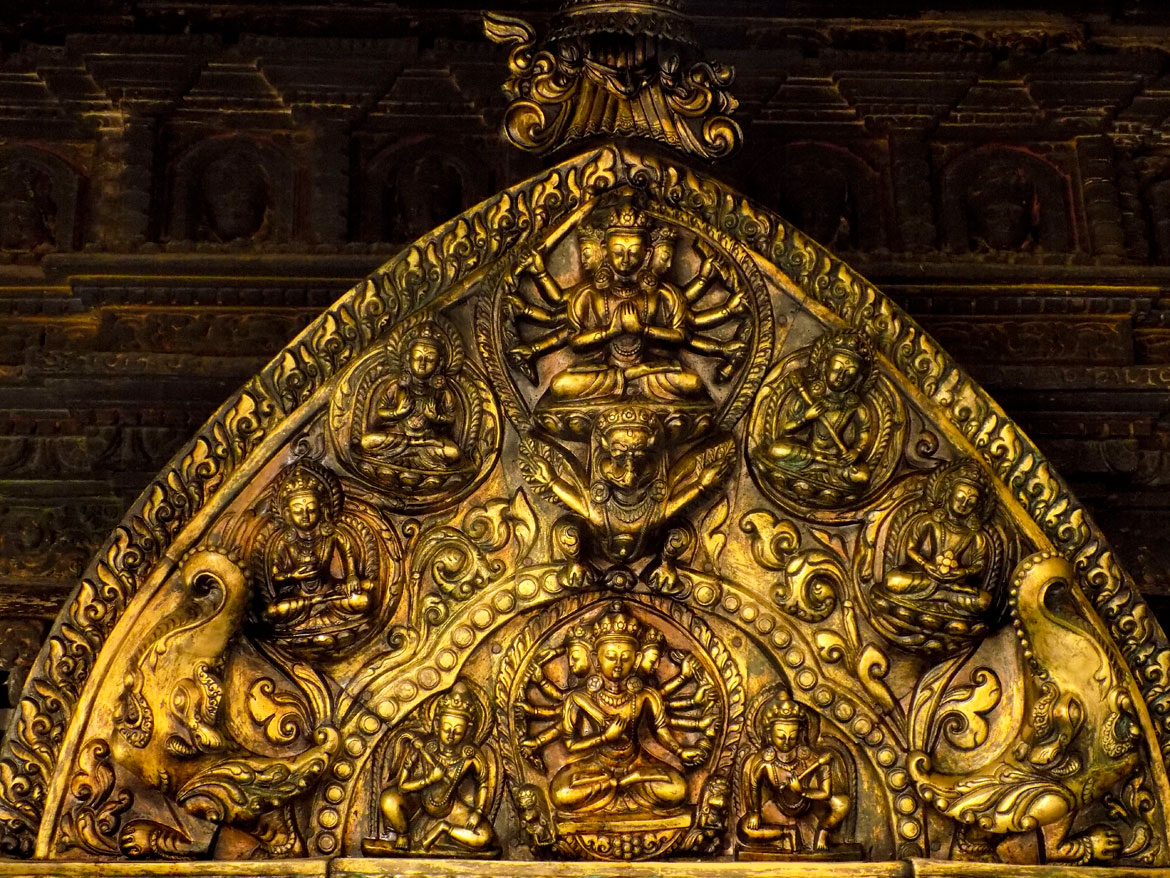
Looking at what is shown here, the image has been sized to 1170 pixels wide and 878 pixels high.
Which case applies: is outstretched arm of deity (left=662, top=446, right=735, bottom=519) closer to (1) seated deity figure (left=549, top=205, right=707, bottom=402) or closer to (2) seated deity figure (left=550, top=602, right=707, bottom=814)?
(1) seated deity figure (left=549, top=205, right=707, bottom=402)

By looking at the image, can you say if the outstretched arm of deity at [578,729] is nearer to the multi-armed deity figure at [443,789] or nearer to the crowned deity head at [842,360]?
the multi-armed deity figure at [443,789]

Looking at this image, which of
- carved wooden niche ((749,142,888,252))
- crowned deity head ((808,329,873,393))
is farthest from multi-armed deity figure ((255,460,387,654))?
carved wooden niche ((749,142,888,252))

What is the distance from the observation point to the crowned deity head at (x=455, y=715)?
5215mm

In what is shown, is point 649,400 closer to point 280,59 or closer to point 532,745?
point 532,745

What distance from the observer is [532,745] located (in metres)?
5.27

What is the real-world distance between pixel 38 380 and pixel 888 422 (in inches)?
106

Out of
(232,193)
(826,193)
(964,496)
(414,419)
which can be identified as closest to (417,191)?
(232,193)

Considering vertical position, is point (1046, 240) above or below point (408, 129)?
below

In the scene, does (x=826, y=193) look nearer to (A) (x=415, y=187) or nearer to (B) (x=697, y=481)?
(A) (x=415, y=187)

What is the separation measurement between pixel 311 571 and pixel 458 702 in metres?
0.53

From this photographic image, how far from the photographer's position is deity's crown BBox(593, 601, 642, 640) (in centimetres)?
529

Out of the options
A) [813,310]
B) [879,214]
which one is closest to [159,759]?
[813,310]

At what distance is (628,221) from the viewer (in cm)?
525

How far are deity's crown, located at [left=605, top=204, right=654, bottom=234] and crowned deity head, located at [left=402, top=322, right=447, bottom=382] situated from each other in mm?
542
